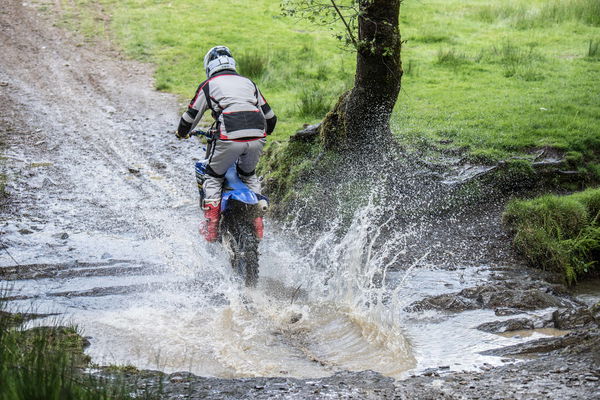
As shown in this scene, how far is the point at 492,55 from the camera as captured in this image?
1453cm

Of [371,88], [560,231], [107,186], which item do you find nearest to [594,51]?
[371,88]

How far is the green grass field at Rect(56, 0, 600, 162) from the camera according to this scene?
398 inches

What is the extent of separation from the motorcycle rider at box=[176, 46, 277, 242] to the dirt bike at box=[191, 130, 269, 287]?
0.28ft

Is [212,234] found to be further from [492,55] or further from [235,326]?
[492,55]

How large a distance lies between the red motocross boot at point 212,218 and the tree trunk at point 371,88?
9.16ft

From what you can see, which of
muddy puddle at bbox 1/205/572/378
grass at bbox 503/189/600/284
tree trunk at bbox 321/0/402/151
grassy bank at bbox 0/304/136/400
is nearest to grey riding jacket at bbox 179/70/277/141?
muddy puddle at bbox 1/205/572/378

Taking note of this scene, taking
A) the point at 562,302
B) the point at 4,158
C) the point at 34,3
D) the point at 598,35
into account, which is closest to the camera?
the point at 562,302

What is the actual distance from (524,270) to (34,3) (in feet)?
54.5

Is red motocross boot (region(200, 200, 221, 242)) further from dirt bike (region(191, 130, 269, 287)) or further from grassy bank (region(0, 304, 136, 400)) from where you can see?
grassy bank (region(0, 304, 136, 400))

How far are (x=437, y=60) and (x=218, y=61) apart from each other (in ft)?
29.4

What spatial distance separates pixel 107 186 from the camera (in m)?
9.49

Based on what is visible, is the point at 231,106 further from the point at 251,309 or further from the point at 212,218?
the point at 251,309

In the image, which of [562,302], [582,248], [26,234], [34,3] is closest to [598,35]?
[582,248]

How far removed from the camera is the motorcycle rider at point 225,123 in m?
6.26
